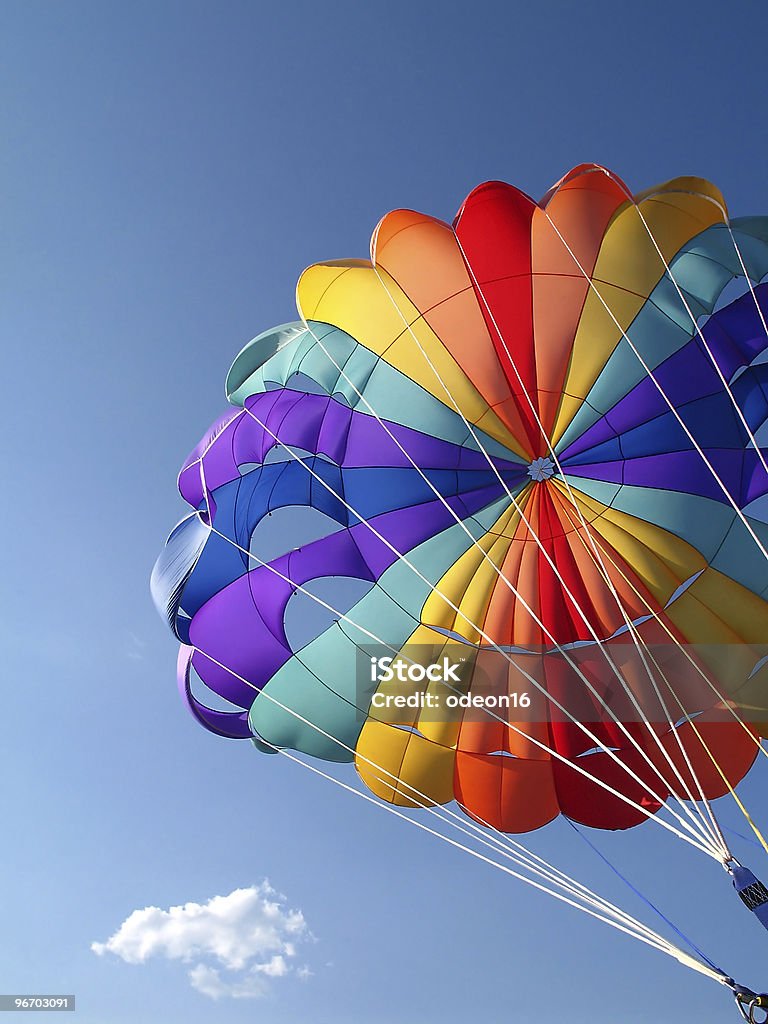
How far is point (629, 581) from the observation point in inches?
241

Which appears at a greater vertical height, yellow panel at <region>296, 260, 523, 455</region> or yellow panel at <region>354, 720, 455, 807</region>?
yellow panel at <region>296, 260, 523, 455</region>

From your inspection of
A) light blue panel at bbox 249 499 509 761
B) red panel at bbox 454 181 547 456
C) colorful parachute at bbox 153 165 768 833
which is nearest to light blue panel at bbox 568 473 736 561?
colorful parachute at bbox 153 165 768 833

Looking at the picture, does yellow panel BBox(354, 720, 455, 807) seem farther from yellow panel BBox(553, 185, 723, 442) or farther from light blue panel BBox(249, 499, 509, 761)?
yellow panel BBox(553, 185, 723, 442)

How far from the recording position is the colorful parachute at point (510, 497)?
6066 millimetres

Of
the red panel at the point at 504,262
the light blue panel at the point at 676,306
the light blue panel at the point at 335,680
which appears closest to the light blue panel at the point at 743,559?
the light blue panel at the point at 676,306

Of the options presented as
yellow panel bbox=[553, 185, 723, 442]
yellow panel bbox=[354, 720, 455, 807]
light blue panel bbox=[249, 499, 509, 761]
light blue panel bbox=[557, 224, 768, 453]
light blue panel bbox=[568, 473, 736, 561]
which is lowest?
yellow panel bbox=[354, 720, 455, 807]

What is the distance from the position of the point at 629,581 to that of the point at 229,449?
11.0ft

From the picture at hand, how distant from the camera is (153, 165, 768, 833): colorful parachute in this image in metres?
6.07

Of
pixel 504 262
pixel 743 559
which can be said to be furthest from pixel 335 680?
pixel 504 262

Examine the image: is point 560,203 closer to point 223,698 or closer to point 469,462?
point 469,462

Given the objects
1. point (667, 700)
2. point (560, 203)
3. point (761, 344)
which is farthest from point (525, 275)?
point (667, 700)

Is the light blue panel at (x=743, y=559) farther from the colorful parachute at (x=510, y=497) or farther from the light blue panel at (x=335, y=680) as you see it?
the light blue panel at (x=335, y=680)

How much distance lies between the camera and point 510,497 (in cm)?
604

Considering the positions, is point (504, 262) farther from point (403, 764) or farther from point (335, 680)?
point (403, 764)
